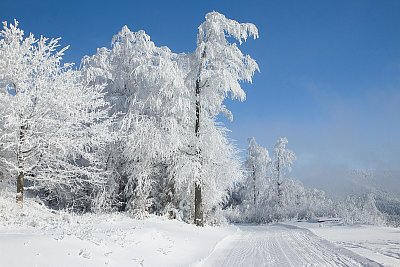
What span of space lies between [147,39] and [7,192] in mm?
11736

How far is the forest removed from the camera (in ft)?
54.6

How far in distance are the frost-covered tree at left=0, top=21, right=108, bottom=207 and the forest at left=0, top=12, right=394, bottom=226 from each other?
0.05m

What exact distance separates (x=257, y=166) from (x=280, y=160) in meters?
3.30

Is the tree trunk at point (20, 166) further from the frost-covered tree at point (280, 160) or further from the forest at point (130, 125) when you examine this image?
the frost-covered tree at point (280, 160)

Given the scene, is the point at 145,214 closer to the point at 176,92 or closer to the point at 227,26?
the point at 176,92

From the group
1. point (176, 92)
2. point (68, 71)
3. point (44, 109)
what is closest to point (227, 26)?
point (176, 92)

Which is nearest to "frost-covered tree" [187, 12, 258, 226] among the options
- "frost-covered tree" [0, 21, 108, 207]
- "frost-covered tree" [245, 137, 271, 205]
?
"frost-covered tree" [0, 21, 108, 207]

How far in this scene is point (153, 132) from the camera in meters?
20.5

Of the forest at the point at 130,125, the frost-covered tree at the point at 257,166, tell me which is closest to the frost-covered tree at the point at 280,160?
the frost-covered tree at the point at 257,166

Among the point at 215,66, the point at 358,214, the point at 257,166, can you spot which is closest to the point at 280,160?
the point at 257,166

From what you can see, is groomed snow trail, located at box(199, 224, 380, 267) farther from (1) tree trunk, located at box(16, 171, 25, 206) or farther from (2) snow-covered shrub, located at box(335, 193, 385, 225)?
(2) snow-covered shrub, located at box(335, 193, 385, 225)

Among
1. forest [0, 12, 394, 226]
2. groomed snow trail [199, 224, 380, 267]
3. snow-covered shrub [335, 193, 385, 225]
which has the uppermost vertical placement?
forest [0, 12, 394, 226]

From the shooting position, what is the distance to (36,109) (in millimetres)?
16125

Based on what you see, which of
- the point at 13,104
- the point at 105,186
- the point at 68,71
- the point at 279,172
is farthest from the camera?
the point at 279,172
